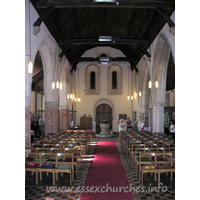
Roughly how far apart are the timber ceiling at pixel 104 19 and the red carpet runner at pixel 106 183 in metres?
5.61

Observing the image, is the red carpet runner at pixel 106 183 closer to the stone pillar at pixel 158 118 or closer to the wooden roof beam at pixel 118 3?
the stone pillar at pixel 158 118

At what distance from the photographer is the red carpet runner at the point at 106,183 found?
4738 millimetres

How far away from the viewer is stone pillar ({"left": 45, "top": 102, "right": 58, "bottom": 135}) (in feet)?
40.7

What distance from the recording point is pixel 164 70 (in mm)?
11695

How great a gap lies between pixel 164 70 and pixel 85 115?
10.7 meters

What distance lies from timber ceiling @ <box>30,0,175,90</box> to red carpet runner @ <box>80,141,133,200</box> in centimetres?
561

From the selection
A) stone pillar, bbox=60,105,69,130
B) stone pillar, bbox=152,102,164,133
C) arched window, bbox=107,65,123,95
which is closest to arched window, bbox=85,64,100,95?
arched window, bbox=107,65,123,95

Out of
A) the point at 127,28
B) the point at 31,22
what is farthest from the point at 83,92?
the point at 31,22

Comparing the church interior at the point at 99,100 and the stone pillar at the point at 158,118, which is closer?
the church interior at the point at 99,100

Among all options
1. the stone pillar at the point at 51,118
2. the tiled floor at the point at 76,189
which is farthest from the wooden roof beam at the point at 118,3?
the tiled floor at the point at 76,189

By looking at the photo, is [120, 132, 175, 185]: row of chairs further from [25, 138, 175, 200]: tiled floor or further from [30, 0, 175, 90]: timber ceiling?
[30, 0, 175, 90]: timber ceiling

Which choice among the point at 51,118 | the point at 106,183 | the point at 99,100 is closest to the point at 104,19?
the point at 51,118

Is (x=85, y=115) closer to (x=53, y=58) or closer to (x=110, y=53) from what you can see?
(x=110, y=53)
